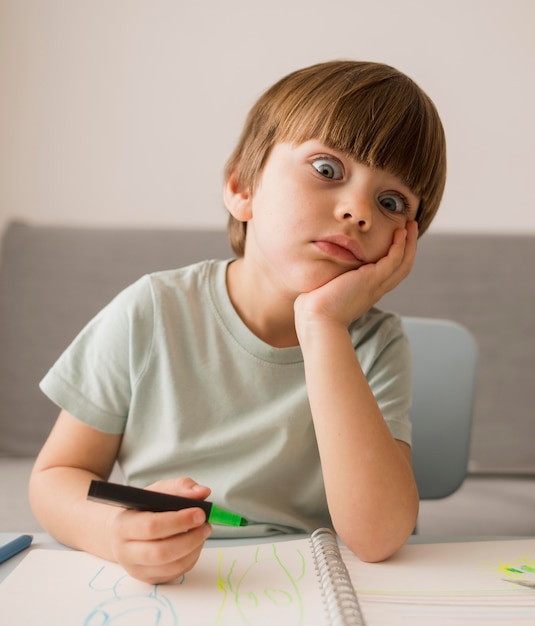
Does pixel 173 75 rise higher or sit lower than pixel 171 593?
higher

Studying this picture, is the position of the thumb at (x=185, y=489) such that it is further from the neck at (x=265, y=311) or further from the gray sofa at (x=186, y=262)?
the gray sofa at (x=186, y=262)

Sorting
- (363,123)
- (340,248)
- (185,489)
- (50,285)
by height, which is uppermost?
(363,123)

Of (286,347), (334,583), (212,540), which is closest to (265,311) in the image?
(286,347)

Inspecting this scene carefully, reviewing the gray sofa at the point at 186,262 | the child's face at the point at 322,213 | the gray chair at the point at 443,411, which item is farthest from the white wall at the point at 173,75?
the child's face at the point at 322,213

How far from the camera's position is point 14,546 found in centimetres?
53

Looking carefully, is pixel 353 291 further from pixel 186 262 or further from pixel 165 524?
pixel 186 262

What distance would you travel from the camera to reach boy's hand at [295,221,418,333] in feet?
2.21

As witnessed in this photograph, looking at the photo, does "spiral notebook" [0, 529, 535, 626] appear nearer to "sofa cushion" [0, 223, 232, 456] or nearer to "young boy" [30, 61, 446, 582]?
"young boy" [30, 61, 446, 582]

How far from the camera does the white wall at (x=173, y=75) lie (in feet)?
5.47

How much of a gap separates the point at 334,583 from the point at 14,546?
9.5 inches

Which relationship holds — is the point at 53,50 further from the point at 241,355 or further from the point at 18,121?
the point at 241,355

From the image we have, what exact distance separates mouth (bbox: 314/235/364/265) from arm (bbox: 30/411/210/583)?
0.27 meters

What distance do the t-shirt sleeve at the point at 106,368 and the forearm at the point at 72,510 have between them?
61mm

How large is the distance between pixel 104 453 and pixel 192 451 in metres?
0.09
